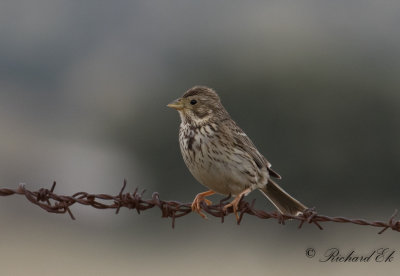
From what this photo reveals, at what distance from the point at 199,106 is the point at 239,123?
→ 1758 cm

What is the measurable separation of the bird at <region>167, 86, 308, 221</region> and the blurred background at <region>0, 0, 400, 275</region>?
25.0ft

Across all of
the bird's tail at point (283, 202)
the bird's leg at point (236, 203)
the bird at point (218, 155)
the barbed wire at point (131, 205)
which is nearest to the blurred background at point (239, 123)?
the bird's tail at point (283, 202)

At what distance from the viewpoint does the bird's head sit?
29.6ft

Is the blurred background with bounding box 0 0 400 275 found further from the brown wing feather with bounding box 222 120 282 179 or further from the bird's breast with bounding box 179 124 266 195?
the bird's breast with bounding box 179 124 266 195

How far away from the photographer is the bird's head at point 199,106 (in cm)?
902

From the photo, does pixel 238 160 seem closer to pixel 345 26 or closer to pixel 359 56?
pixel 359 56

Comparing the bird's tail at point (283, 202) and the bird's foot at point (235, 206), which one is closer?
the bird's foot at point (235, 206)

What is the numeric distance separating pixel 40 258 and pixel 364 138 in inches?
522

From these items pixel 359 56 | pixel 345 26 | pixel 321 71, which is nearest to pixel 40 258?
pixel 321 71

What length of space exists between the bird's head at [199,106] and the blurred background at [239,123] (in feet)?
25.7

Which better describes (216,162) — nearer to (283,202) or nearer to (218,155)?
(218,155)

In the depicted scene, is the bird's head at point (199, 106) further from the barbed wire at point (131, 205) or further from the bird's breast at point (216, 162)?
the barbed wire at point (131, 205)

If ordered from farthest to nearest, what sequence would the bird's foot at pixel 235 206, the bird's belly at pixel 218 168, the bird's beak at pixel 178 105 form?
the bird's beak at pixel 178 105
the bird's belly at pixel 218 168
the bird's foot at pixel 235 206

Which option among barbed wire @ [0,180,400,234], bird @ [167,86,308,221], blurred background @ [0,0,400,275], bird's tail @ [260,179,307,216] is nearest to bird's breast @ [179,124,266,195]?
bird @ [167,86,308,221]
